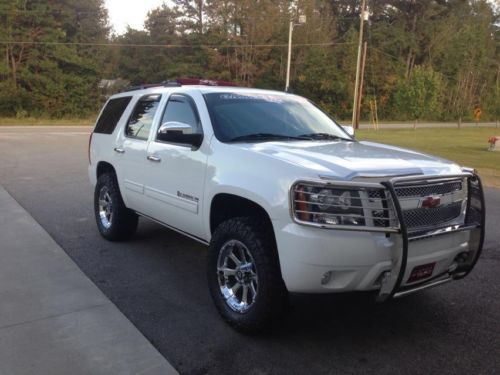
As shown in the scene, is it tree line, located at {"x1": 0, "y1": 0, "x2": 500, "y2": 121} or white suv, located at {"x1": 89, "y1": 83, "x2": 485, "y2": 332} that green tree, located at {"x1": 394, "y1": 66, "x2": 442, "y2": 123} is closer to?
tree line, located at {"x1": 0, "y1": 0, "x2": 500, "y2": 121}

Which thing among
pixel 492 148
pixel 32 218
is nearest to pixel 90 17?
pixel 492 148

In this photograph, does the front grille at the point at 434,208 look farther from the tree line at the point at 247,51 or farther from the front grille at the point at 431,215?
the tree line at the point at 247,51

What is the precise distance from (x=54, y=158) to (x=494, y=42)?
6635 centimetres

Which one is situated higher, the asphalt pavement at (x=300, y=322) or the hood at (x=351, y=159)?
the hood at (x=351, y=159)

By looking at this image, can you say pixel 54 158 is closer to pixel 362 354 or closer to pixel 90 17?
pixel 362 354

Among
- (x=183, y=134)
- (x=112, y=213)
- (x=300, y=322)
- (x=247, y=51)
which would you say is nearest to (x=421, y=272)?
(x=300, y=322)

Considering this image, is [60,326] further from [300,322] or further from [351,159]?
[351,159]

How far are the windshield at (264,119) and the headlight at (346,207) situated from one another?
1.22 metres

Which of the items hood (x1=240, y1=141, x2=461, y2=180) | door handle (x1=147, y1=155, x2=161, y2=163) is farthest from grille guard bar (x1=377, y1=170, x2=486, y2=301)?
door handle (x1=147, y1=155, x2=161, y2=163)

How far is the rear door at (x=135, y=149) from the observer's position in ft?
17.4

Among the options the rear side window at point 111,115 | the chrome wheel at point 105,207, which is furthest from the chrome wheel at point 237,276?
the rear side window at point 111,115

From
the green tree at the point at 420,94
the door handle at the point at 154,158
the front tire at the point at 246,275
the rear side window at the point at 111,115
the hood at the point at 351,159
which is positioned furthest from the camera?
the green tree at the point at 420,94

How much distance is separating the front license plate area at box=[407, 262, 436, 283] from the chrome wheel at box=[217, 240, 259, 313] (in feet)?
3.59

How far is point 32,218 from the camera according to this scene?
7203 millimetres
